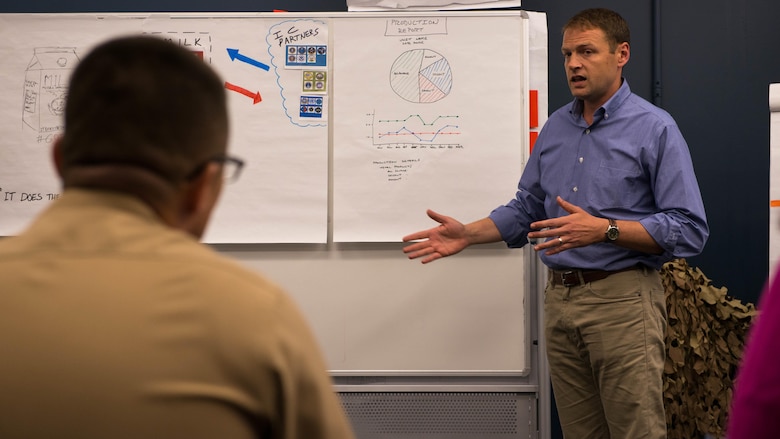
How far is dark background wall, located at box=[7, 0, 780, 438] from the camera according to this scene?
3.86m

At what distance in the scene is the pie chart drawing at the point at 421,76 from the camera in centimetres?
342

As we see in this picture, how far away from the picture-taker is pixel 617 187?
2729 millimetres

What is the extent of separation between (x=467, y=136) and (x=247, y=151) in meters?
0.93

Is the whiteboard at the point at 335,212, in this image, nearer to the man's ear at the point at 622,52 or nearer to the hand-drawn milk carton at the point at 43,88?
the hand-drawn milk carton at the point at 43,88

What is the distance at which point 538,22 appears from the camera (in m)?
3.46

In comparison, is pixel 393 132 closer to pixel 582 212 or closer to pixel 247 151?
pixel 247 151

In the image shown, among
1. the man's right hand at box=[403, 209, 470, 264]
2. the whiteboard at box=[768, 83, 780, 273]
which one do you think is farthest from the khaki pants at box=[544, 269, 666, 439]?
the whiteboard at box=[768, 83, 780, 273]

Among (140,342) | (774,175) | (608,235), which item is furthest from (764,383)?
(774,175)

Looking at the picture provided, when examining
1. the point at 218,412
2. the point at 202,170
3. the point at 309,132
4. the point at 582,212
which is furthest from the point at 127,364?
the point at 309,132

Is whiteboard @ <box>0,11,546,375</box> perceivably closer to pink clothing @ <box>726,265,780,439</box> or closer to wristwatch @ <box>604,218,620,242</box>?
wristwatch @ <box>604,218,620,242</box>

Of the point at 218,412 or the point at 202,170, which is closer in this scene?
the point at 218,412

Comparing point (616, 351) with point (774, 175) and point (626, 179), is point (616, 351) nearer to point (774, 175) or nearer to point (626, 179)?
point (626, 179)

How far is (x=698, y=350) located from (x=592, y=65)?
1.33 metres

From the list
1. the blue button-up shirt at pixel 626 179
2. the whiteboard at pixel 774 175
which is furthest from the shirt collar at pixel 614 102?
the whiteboard at pixel 774 175
